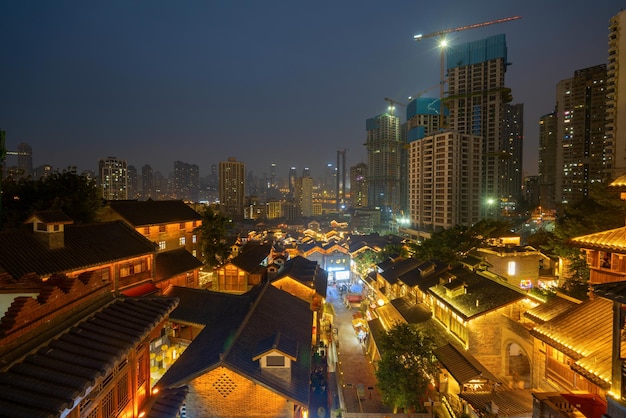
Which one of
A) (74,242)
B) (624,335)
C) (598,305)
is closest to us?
(624,335)

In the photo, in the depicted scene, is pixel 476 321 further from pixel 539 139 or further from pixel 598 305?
pixel 539 139

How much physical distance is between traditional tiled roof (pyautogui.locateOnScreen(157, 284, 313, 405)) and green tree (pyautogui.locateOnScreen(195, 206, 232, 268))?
9.54 m

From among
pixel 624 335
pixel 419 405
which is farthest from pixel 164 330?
pixel 624 335

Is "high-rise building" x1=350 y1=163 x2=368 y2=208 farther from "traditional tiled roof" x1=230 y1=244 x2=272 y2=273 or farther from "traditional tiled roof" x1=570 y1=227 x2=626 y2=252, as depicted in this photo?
"traditional tiled roof" x1=570 y1=227 x2=626 y2=252

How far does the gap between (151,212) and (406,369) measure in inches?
928

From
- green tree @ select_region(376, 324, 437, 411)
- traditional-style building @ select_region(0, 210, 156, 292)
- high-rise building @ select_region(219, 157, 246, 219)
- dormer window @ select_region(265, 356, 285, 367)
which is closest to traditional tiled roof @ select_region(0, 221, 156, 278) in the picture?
traditional-style building @ select_region(0, 210, 156, 292)

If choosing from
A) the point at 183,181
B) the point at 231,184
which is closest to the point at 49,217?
the point at 231,184

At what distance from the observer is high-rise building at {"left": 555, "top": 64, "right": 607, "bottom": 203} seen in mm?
66562

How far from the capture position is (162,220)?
94.7ft

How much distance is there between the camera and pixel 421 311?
24484 millimetres

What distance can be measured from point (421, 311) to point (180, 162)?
196114mm

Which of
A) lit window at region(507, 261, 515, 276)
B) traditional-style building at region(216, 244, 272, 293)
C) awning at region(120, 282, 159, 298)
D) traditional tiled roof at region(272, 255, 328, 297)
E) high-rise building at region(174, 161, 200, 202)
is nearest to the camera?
awning at region(120, 282, 159, 298)

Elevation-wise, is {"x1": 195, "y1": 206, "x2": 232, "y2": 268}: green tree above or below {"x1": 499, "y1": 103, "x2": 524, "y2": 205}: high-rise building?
below

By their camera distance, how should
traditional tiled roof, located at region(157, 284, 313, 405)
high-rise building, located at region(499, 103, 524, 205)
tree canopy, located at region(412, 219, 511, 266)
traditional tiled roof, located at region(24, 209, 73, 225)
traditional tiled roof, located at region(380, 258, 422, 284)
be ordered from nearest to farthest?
1. traditional tiled roof, located at region(157, 284, 313, 405)
2. traditional tiled roof, located at region(24, 209, 73, 225)
3. tree canopy, located at region(412, 219, 511, 266)
4. traditional tiled roof, located at region(380, 258, 422, 284)
5. high-rise building, located at region(499, 103, 524, 205)
